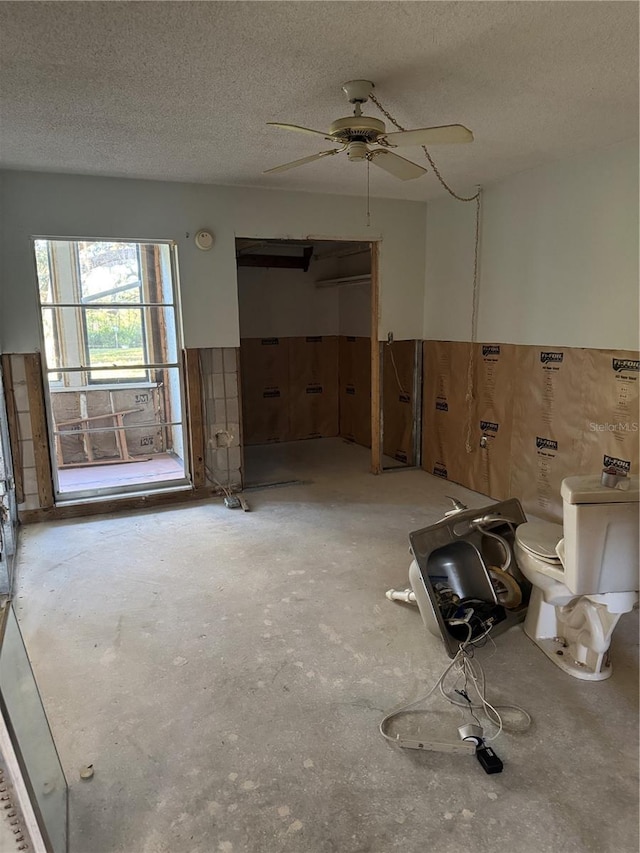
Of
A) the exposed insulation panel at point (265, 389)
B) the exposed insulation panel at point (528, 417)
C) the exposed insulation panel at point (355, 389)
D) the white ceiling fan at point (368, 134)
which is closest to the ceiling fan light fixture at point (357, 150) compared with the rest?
the white ceiling fan at point (368, 134)

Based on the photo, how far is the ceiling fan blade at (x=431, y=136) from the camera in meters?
2.39

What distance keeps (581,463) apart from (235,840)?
319cm

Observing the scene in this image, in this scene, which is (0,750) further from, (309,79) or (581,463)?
(581,463)

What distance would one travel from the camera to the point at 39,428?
4.25 meters

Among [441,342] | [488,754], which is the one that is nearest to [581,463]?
[441,342]

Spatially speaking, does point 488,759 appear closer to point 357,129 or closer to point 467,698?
point 467,698

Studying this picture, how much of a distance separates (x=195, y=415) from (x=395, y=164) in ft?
8.66

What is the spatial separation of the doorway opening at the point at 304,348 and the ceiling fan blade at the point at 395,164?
3.23 m

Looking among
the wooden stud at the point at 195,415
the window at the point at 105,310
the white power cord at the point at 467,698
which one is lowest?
the white power cord at the point at 467,698

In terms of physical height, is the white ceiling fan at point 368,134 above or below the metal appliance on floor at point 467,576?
above

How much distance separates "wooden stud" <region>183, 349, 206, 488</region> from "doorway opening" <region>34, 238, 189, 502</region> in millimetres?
111

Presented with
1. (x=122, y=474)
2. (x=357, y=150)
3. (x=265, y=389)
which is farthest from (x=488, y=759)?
(x=265, y=389)

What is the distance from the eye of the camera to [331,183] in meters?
4.52

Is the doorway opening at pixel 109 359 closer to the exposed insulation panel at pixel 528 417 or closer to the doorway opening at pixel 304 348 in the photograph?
the doorway opening at pixel 304 348
